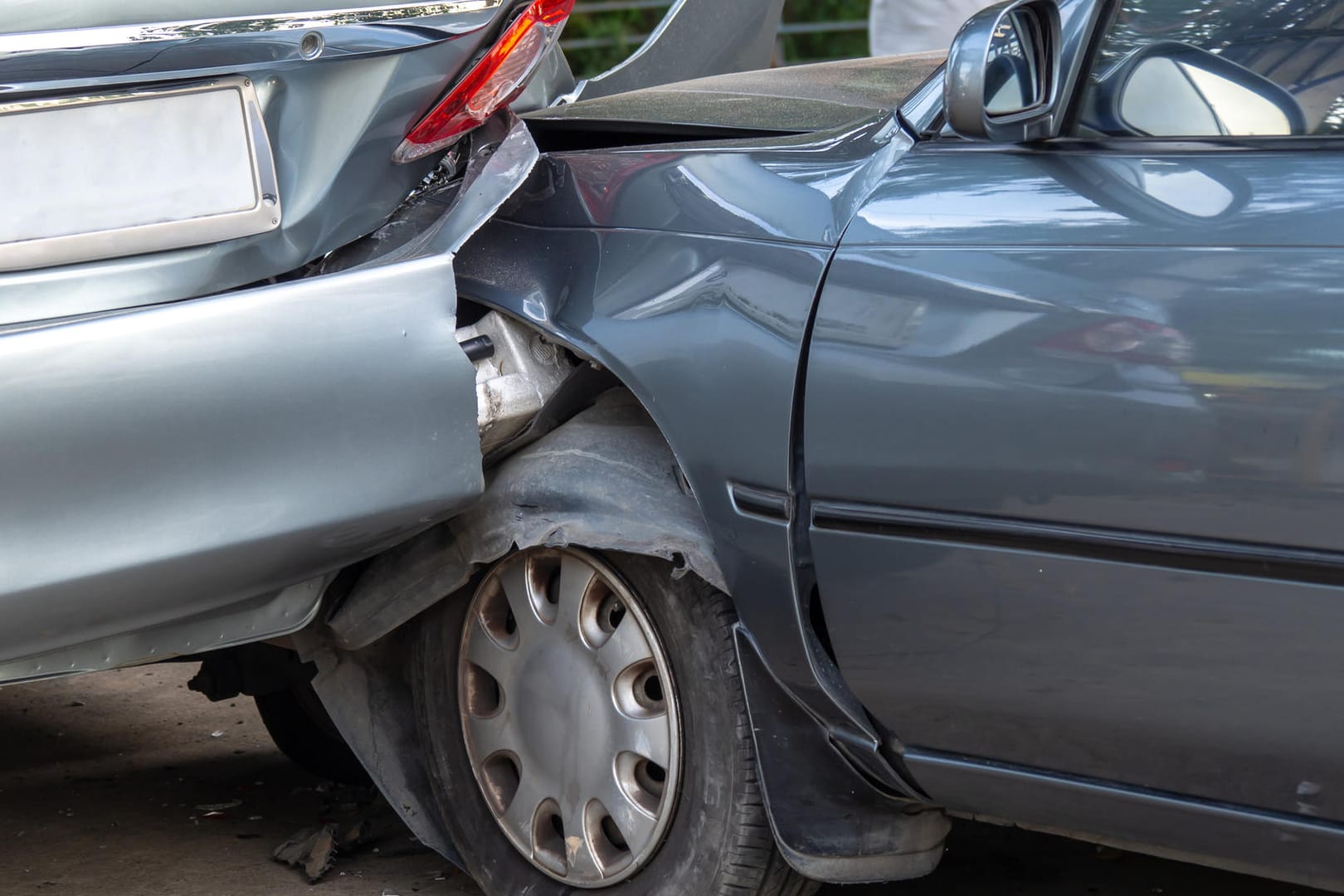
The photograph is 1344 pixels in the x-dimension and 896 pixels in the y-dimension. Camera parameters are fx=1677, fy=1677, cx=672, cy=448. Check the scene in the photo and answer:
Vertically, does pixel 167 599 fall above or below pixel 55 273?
below

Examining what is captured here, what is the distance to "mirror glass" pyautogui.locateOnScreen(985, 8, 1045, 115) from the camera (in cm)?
A: 219

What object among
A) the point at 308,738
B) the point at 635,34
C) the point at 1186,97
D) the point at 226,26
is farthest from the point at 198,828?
the point at 635,34

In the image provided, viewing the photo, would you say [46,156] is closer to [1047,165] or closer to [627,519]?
[627,519]

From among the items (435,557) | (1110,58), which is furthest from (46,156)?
(1110,58)

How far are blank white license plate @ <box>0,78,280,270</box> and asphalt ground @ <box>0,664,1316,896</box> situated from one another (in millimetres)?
1341

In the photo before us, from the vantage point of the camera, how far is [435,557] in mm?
2816

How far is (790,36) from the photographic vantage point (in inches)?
533

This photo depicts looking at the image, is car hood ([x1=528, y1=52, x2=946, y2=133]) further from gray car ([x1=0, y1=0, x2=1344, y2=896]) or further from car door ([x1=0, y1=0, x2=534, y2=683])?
car door ([x1=0, y1=0, x2=534, y2=683])

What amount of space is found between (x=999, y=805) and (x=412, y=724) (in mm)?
1227

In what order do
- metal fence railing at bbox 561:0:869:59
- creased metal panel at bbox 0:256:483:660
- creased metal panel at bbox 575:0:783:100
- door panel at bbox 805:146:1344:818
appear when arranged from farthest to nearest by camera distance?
metal fence railing at bbox 561:0:869:59 < creased metal panel at bbox 575:0:783:100 < creased metal panel at bbox 0:256:483:660 < door panel at bbox 805:146:1344:818

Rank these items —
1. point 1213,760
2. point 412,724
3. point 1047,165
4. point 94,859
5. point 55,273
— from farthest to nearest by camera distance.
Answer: point 94,859 → point 412,724 → point 55,273 → point 1047,165 → point 1213,760

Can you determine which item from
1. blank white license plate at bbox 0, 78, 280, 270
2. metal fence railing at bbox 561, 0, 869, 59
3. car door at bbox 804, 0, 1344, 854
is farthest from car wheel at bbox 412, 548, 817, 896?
metal fence railing at bbox 561, 0, 869, 59

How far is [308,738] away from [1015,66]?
7.37 ft

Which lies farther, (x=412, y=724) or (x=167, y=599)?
(x=412, y=724)
